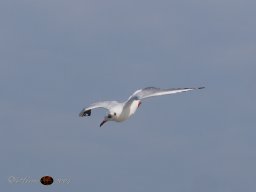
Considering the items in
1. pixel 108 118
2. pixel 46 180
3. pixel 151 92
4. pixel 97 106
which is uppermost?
pixel 97 106

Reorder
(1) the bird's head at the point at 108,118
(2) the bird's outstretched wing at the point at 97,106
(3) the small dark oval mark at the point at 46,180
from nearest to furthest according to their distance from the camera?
(3) the small dark oval mark at the point at 46,180 → (1) the bird's head at the point at 108,118 → (2) the bird's outstretched wing at the point at 97,106

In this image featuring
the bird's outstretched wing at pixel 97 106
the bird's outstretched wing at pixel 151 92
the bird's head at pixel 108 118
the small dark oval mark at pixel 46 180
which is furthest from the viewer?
the bird's outstretched wing at pixel 97 106

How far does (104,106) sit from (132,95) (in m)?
2.60

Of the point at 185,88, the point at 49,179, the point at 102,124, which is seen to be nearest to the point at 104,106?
the point at 102,124

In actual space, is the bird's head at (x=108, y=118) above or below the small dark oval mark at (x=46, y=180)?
above

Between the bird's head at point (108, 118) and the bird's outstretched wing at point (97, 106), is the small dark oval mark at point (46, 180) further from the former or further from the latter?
the bird's outstretched wing at point (97, 106)

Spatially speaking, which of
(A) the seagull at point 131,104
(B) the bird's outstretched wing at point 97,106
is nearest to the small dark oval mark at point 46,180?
(A) the seagull at point 131,104

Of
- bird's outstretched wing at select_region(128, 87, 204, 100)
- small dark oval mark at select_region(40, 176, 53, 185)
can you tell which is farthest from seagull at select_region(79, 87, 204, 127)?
small dark oval mark at select_region(40, 176, 53, 185)

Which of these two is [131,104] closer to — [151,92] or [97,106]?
[151,92]

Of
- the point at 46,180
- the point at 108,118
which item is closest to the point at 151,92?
the point at 108,118

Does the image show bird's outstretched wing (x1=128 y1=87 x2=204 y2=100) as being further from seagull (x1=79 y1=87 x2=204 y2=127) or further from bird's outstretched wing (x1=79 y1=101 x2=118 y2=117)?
bird's outstretched wing (x1=79 y1=101 x2=118 y2=117)

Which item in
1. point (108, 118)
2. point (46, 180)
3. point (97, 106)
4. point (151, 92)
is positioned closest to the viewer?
point (46, 180)

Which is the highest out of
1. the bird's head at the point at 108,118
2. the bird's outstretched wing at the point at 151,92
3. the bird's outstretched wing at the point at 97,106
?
the bird's outstretched wing at the point at 97,106

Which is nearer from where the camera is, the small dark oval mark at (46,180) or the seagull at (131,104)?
the small dark oval mark at (46,180)
